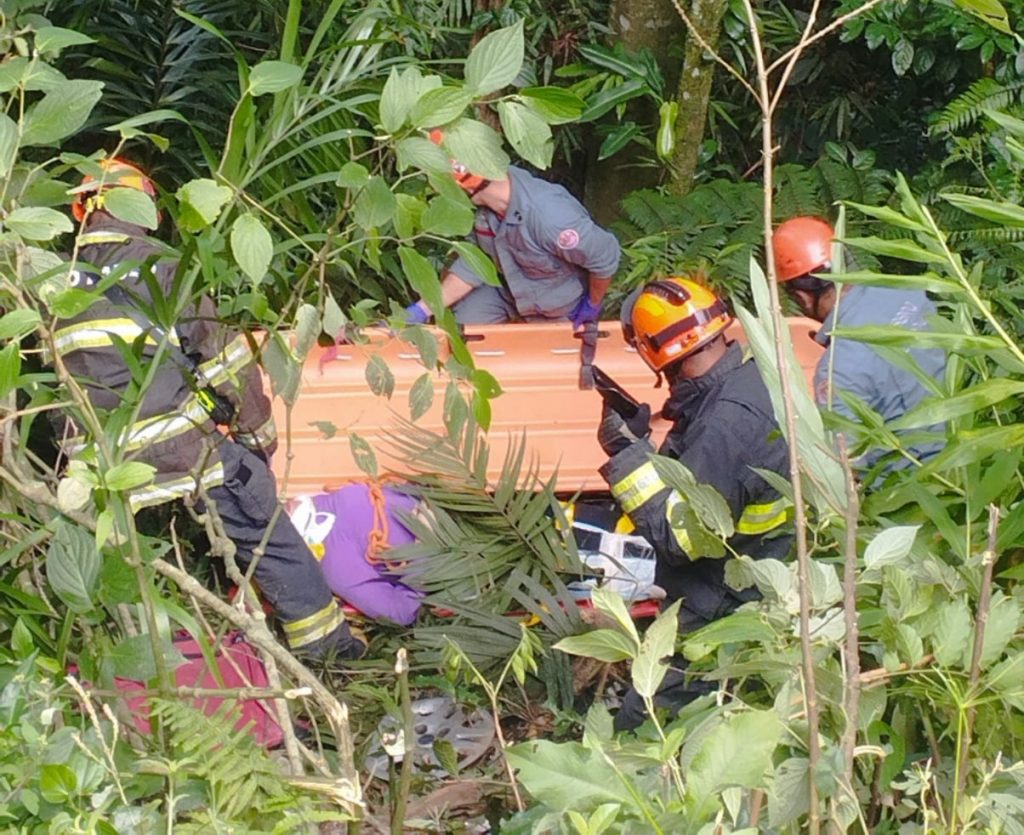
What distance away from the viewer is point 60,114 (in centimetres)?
117

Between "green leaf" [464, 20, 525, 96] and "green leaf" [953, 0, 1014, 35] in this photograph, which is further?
"green leaf" [464, 20, 525, 96]

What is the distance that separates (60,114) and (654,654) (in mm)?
749

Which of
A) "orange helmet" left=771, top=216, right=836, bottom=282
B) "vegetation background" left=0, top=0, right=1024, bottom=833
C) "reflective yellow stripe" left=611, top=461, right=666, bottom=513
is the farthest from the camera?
"orange helmet" left=771, top=216, right=836, bottom=282

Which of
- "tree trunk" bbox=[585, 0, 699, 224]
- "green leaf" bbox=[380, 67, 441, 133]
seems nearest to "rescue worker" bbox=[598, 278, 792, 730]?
"green leaf" bbox=[380, 67, 441, 133]

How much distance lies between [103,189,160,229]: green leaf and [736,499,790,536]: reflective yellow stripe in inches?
87.6

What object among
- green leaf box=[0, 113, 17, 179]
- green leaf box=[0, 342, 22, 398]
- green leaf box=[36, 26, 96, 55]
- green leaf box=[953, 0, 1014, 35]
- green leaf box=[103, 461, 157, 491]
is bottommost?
green leaf box=[103, 461, 157, 491]

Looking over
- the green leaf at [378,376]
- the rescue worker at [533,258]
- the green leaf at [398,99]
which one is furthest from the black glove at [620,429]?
the green leaf at [398,99]

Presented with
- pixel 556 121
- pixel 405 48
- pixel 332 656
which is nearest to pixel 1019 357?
pixel 556 121

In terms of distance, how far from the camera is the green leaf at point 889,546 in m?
1.10

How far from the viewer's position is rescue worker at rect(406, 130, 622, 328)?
5070mm

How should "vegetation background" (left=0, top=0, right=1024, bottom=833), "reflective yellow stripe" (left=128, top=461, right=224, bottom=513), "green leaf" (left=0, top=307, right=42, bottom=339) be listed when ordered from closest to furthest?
"vegetation background" (left=0, top=0, right=1024, bottom=833) < "green leaf" (left=0, top=307, right=42, bottom=339) < "reflective yellow stripe" (left=128, top=461, right=224, bottom=513)

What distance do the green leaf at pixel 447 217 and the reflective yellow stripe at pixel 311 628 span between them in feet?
8.96

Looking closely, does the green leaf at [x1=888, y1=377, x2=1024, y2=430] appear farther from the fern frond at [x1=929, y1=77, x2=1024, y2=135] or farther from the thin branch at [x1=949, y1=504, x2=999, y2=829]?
the fern frond at [x1=929, y1=77, x2=1024, y2=135]

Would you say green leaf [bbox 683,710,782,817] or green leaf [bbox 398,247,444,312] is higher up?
green leaf [bbox 398,247,444,312]
